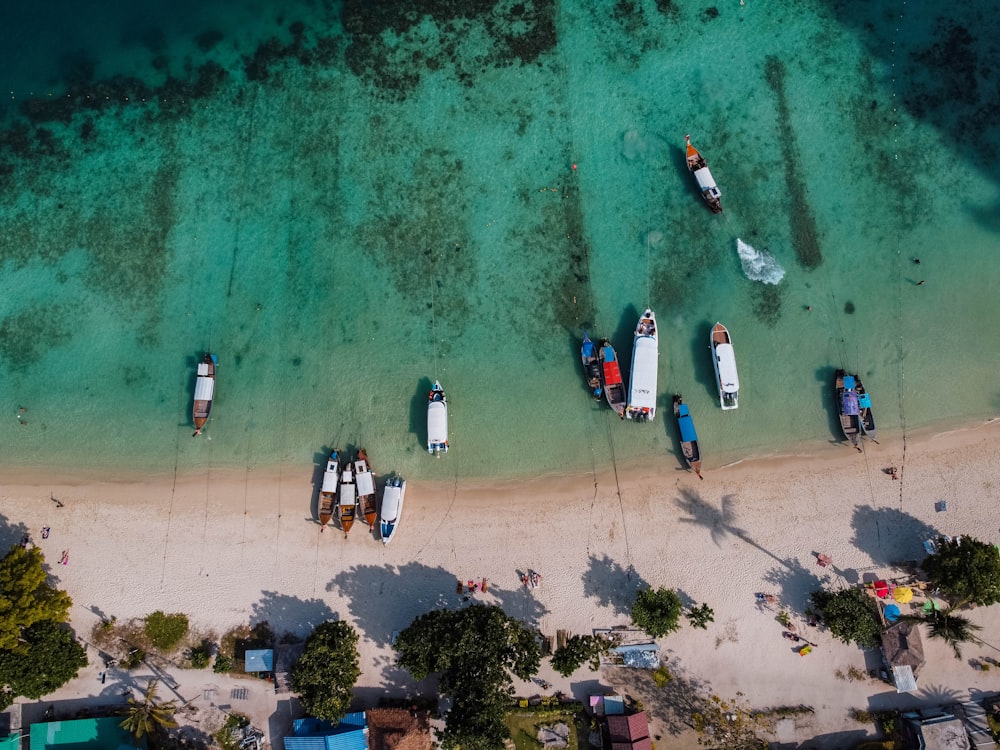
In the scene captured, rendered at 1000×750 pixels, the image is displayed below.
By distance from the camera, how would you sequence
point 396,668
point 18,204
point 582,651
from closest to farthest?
point 582,651 → point 396,668 → point 18,204

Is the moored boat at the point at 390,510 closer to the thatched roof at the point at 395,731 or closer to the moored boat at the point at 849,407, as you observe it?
the thatched roof at the point at 395,731

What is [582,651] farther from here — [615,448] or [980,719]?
[980,719]

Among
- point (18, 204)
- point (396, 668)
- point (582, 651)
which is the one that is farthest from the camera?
point (18, 204)

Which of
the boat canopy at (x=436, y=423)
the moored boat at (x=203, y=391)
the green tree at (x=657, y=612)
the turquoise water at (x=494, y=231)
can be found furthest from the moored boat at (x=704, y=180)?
the moored boat at (x=203, y=391)

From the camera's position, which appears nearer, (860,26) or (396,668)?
(396,668)

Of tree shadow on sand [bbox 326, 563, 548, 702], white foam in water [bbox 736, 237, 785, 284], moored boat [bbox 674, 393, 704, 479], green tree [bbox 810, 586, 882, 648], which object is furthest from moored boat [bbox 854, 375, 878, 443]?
tree shadow on sand [bbox 326, 563, 548, 702]

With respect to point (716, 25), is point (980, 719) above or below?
below

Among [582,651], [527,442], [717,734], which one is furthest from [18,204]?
[717,734]

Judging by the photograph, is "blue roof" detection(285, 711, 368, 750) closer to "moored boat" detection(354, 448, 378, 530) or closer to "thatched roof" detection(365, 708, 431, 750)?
"thatched roof" detection(365, 708, 431, 750)
